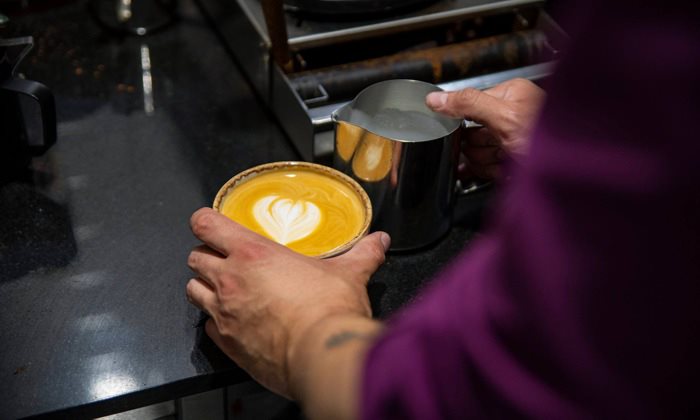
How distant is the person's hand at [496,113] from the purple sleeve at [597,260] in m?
0.55

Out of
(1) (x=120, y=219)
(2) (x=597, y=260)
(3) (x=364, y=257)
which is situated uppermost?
(2) (x=597, y=260)

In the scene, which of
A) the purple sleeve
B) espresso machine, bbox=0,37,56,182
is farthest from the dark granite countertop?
the purple sleeve

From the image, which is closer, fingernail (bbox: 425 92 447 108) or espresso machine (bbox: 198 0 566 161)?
fingernail (bbox: 425 92 447 108)

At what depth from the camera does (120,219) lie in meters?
1.23

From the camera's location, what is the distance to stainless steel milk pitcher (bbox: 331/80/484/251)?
1116 millimetres

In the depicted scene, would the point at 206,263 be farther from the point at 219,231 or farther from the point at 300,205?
the point at 300,205

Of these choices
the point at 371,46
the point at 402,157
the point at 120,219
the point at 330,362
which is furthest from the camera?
the point at 371,46

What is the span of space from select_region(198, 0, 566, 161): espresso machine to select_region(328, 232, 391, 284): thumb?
0.87 ft

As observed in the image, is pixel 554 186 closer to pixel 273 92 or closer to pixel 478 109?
pixel 478 109

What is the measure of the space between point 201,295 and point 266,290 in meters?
0.12

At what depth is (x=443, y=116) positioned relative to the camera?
1.21m

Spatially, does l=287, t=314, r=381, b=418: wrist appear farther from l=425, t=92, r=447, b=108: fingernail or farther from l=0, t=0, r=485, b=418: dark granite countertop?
l=425, t=92, r=447, b=108: fingernail

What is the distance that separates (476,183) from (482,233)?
0.33ft

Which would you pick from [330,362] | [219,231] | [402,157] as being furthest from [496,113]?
[330,362]
